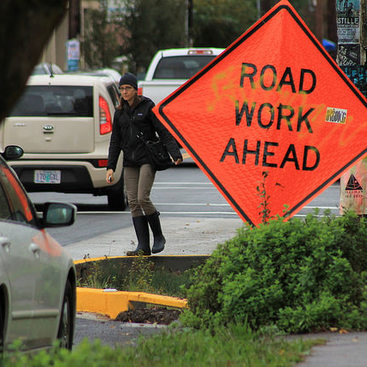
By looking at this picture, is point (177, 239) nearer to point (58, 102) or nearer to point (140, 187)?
point (140, 187)

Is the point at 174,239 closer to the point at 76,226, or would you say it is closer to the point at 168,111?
the point at 76,226

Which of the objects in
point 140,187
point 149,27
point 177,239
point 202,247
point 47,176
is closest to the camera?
point 140,187

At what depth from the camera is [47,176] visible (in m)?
16.5

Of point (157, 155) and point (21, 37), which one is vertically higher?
point (21, 37)

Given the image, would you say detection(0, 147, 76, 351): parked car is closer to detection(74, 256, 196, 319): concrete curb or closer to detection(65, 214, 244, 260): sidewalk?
detection(74, 256, 196, 319): concrete curb

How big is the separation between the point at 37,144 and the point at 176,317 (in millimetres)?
8169

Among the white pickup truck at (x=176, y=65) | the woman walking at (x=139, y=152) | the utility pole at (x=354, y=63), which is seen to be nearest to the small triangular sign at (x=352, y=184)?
the utility pole at (x=354, y=63)

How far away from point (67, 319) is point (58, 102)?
1022 centimetres

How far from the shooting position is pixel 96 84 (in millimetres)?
16828

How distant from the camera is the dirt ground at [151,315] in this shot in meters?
8.84

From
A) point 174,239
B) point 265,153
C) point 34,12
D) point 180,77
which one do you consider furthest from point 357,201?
point 180,77

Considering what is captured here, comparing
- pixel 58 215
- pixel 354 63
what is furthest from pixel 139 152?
pixel 58 215

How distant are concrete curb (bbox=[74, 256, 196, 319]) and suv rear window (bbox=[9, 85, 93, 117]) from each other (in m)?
7.40

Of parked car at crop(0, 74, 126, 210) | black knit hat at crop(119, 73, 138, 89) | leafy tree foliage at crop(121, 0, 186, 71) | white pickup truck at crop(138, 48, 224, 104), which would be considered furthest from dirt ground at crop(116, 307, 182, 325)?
leafy tree foliage at crop(121, 0, 186, 71)
